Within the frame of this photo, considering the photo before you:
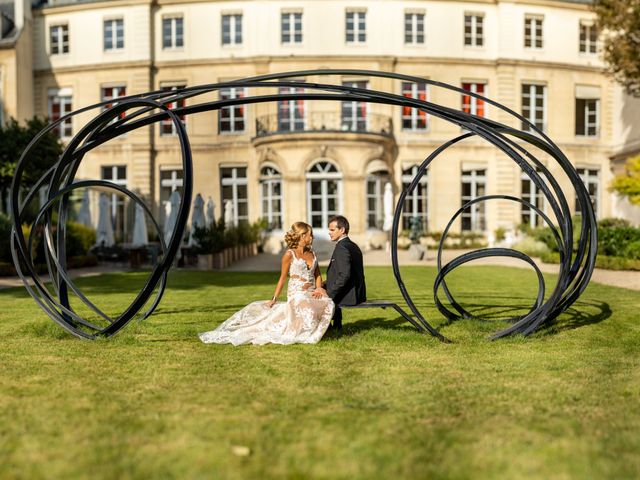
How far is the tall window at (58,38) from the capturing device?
33.8 meters

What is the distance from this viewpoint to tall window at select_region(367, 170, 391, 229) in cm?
3133

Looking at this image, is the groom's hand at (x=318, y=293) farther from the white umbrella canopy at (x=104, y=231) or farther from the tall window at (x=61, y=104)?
the tall window at (x=61, y=104)

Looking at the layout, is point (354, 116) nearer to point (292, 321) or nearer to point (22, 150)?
point (22, 150)

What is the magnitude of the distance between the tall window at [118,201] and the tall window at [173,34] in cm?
590

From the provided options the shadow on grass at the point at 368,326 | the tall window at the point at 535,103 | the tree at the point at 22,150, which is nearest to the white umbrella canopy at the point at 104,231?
the tree at the point at 22,150

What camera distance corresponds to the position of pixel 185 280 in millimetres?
16234

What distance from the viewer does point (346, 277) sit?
8.01 metres

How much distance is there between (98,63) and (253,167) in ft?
28.4

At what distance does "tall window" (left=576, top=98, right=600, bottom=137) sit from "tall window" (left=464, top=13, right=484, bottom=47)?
5.65 metres

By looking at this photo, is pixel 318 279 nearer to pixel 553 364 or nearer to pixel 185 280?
pixel 553 364

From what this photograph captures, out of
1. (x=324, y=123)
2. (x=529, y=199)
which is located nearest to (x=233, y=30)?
(x=324, y=123)

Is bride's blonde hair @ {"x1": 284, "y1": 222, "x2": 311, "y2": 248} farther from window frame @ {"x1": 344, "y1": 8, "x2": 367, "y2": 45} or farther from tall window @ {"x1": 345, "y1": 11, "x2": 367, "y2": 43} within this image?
tall window @ {"x1": 345, "y1": 11, "x2": 367, "y2": 43}

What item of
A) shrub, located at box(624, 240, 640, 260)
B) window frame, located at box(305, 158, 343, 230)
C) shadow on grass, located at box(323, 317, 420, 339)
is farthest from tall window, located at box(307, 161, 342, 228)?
shadow on grass, located at box(323, 317, 420, 339)

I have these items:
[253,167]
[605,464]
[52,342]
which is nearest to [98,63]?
[253,167]
